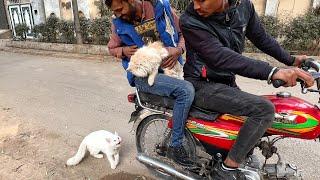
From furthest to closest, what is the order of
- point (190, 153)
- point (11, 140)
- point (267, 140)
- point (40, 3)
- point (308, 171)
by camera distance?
1. point (40, 3)
2. point (11, 140)
3. point (308, 171)
4. point (190, 153)
5. point (267, 140)

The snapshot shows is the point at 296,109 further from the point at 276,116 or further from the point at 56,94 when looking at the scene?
the point at 56,94

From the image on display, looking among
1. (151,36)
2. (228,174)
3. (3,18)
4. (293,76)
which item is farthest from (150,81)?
(3,18)

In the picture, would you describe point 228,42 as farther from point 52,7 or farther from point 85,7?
point 52,7

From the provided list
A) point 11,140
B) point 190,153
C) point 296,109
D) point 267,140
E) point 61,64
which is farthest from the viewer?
point 61,64

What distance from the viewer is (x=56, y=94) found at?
6.56m

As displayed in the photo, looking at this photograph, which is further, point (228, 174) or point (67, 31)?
point (67, 31)

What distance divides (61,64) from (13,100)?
299 cm

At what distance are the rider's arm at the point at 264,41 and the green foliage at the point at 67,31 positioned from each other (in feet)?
30.7

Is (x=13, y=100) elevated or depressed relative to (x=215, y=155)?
depressed

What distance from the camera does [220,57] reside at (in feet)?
8.45

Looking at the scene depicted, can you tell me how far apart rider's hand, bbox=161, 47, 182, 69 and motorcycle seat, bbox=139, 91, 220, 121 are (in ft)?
1.01

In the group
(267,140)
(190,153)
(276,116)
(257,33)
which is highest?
(257,33)

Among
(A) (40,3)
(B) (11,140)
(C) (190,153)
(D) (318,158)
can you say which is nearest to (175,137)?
(C) (190,153)

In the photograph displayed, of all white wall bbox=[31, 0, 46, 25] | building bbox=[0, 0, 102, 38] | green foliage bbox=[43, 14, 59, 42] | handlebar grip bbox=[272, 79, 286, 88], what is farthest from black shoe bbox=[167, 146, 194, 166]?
white wall bbox=[31, 0, 46, 25]
